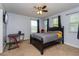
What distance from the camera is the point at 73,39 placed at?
4.61 m

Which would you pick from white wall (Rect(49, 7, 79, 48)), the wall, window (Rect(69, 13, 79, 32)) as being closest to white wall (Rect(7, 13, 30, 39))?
the wall

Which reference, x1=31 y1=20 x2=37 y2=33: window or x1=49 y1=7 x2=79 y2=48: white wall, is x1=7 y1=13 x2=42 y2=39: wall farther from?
x1=49 y1=7 x2=79 y2=48: white wall

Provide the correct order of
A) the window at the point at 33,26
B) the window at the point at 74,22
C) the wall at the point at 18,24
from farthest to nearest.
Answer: the window at the point at 33,26 → the wall at the point at 18,24 → the window at the point at 74,22

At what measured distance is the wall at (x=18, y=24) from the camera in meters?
5.82

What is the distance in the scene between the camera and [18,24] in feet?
20.9

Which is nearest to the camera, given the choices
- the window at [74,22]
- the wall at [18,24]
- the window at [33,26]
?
the window at [74,22]

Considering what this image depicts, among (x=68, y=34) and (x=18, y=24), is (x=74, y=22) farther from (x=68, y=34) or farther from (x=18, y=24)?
(x=18, y=24)

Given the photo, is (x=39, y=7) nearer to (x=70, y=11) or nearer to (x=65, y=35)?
(x=70, y=11)

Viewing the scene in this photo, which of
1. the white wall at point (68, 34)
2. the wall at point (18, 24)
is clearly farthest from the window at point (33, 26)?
the white wall at point (68, 34)

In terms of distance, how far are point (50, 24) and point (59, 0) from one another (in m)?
5.51

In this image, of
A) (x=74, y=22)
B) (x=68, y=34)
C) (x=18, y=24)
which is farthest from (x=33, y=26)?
(x=74, y=22)

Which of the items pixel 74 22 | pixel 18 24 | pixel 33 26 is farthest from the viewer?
pixel 33 26

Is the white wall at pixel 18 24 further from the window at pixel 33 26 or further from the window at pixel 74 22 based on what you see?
the window at pixel 74 22

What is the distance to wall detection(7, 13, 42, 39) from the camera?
5816mm
